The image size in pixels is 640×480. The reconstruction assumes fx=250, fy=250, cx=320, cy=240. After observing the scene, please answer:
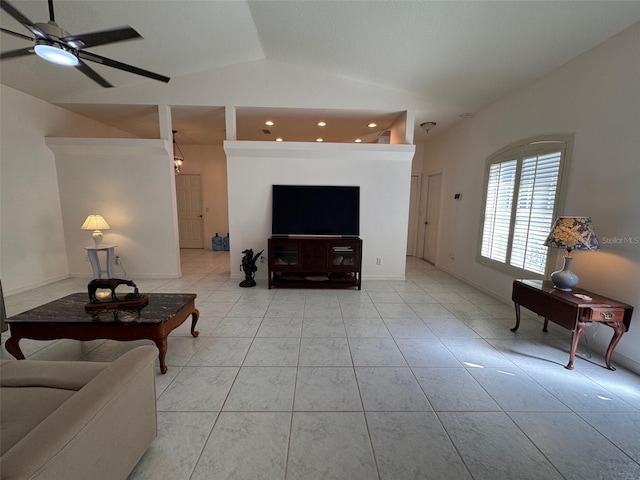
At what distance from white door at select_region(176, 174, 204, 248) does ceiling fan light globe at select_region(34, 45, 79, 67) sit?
5238 mm

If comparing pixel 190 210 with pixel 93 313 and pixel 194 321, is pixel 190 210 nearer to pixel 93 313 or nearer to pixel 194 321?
pixel 194 321

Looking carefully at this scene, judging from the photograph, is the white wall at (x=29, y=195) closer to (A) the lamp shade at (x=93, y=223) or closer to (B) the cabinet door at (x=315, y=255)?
(A) the lamp shade at (x=93, y=223)

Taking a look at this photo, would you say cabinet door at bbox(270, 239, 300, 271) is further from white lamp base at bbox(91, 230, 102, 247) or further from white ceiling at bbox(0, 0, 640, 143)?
white lamp base at bbox(91, 230, 102, 247)

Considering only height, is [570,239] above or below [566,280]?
above

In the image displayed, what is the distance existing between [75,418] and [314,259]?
3255mm

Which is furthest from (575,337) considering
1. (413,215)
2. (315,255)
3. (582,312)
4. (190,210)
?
(190,210)

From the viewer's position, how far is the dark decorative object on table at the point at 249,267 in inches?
162

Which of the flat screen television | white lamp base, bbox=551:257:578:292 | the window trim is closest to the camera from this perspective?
white lamp base, bbox=551:257:578:292

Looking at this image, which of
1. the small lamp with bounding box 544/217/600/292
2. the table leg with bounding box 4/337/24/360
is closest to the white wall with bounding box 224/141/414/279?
the small lamp with bounding box 544/217/600/292

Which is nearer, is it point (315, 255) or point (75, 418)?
point (75, 418)

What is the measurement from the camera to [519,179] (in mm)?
3322

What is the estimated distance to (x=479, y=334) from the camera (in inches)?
106

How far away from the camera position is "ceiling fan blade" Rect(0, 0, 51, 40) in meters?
1.56

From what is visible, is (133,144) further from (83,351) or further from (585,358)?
(585,358)
